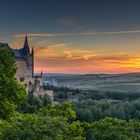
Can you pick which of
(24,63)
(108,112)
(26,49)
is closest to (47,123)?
(108,112)

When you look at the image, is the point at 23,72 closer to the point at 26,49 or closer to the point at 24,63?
the point at 24,63

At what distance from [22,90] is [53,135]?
39.3ft

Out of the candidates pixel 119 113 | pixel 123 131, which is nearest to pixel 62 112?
pixel 123 131

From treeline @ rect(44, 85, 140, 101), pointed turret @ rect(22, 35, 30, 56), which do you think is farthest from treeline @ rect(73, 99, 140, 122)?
pointed turret @ rect(22, 35, 30, 56)

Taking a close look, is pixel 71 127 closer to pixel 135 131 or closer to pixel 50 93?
pixel 135 131

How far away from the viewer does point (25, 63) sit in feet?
390

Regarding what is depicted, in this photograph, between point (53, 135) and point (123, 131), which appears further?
point (123, 131)

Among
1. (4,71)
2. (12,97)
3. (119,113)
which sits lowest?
(119,113)

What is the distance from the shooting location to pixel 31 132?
19.0m

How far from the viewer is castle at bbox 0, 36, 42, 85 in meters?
110

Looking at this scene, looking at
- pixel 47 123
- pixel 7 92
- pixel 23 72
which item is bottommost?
pixel 47 123

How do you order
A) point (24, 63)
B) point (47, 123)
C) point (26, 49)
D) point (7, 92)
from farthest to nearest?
point (26, 49) → point (24, 63) → point (7, 92) → point (47, 123)

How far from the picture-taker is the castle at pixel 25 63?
110 m

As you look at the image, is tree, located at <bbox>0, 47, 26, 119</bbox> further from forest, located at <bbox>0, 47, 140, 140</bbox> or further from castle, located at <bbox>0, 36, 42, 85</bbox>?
castle, located at <bbox>0, 36, 42, 85</bbox>
